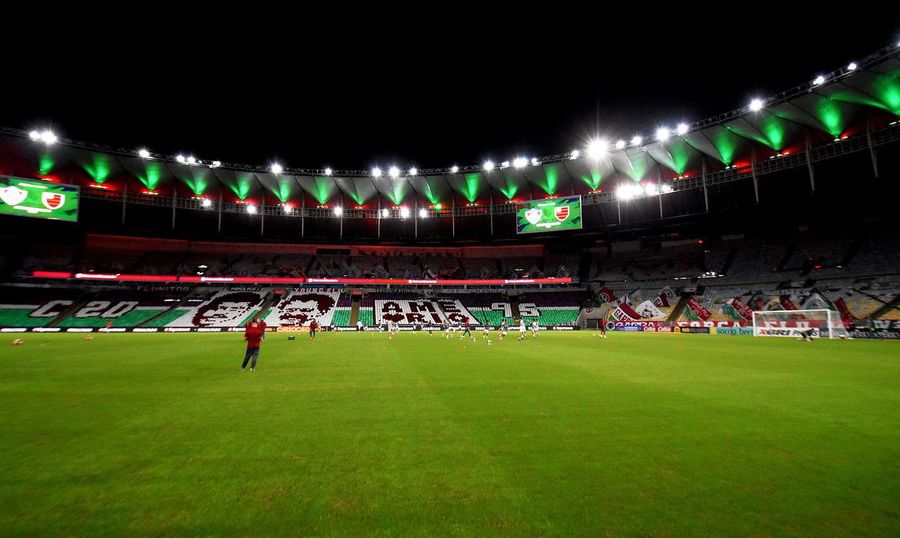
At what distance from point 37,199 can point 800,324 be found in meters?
73.4

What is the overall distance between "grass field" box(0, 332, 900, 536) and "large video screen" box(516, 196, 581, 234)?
111ft

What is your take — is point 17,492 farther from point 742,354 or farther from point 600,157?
point 600,157

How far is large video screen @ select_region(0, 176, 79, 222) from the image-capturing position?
124 feet

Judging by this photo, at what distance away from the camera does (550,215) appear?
1725 inches

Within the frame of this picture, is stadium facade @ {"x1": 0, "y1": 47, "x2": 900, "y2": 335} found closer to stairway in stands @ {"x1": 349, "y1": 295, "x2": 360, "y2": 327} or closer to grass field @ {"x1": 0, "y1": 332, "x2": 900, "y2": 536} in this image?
stairway in stands @ {"x1": 349, "y1": 295, "x2": 360, "y2": 327}

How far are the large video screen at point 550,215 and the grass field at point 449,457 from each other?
33.9m

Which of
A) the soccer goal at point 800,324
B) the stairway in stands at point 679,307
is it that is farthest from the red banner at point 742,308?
the soccer goal at point 800,324

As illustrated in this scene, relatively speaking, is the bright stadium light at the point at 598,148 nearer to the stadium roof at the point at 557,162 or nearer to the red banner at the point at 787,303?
the stadium roof at the point at 557,162

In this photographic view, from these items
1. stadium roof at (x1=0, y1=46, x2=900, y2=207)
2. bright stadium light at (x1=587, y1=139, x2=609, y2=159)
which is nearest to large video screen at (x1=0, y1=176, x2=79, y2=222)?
stadium roof at (x1=0, y1=46, x2=900, y2=207)

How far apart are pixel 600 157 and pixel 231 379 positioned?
153 ft

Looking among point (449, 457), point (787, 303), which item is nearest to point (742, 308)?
point (787, 303)

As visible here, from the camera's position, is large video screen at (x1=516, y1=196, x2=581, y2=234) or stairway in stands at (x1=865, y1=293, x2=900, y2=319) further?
large video screen at (x1=516, y1=196, x2=581, y2=234)

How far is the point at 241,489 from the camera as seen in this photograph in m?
3.78

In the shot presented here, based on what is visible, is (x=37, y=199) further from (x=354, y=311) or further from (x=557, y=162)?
(x=557, y=162)
